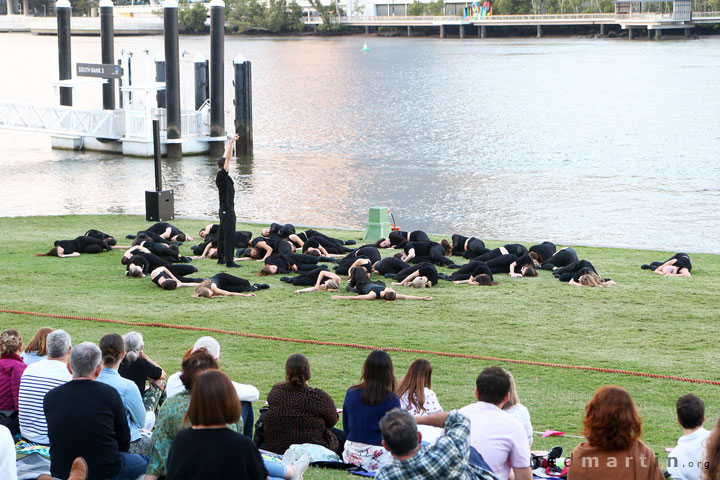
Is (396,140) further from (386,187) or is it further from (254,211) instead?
(254,211)

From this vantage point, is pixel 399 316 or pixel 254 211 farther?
pixel 254 211

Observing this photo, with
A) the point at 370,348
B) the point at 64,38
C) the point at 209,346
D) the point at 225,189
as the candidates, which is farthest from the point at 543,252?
the point at 64,38

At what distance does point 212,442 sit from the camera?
4.94 m

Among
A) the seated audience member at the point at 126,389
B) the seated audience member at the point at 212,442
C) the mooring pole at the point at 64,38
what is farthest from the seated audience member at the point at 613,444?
the mooring pole at the point at 64,38

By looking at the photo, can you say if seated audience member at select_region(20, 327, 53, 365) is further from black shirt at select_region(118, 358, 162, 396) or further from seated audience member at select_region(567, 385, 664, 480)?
seated audience member at select_region(567, 385, 664, 480)

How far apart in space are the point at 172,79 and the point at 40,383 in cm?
2568

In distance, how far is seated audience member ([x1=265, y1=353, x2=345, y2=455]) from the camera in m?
6.72

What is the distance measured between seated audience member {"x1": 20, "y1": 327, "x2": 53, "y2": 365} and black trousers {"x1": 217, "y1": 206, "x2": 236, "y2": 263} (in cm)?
738

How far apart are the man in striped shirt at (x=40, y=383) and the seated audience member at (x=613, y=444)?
363 cm

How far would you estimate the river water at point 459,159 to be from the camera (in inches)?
922

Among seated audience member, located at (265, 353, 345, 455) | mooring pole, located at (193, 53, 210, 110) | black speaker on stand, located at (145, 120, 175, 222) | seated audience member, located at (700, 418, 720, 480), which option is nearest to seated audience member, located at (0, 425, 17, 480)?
seated audience member, located at (265, 353, 345, 455)

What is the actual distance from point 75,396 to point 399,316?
679cm

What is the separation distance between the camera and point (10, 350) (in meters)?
7.27

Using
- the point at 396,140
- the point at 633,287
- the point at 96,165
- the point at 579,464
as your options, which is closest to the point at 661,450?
the point at 579,464
